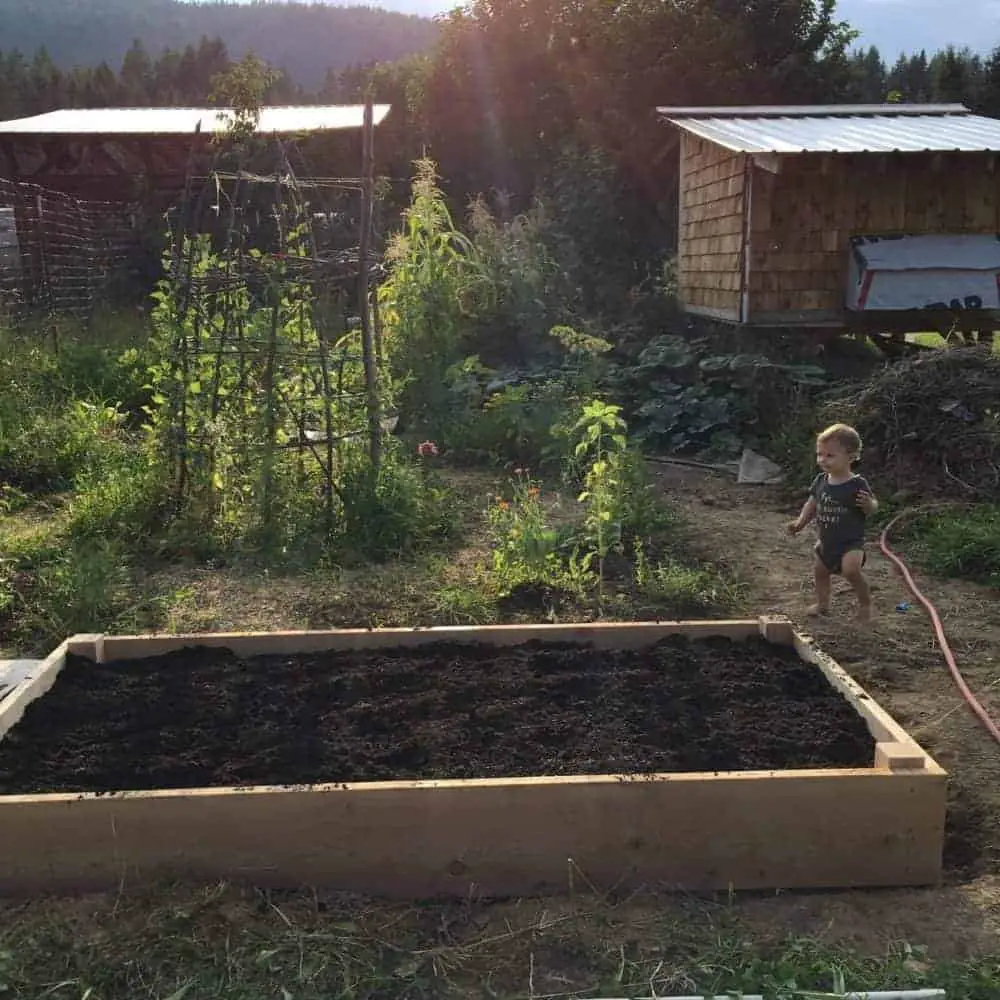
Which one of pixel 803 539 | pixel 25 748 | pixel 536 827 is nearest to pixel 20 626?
pixel 25 748

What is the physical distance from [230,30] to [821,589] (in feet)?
267

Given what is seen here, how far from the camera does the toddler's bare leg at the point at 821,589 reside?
13.9 ft

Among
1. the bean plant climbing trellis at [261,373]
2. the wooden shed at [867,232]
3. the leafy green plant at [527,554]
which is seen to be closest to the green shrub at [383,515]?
the bean plant climbing trellis at [261,373]

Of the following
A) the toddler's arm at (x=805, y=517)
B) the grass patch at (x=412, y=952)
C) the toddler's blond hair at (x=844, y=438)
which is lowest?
the grass patch at (x=412, y=952)

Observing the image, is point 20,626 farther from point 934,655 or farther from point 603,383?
point 603,383

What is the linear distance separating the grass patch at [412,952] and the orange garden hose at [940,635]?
4.38ft

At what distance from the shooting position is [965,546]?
507 cm

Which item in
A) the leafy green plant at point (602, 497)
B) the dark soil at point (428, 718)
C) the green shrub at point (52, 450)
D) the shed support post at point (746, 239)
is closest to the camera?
the dark soil at point (428, 718)

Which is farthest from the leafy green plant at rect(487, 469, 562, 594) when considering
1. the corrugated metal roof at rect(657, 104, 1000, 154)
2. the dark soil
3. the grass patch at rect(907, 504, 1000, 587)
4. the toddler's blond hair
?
the corrugated metal roof at rect(657, 104, 1000, 154)

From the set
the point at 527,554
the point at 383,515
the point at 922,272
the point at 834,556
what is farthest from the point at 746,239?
the point at 834,556

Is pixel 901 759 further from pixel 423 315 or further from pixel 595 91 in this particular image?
pixel 595 91

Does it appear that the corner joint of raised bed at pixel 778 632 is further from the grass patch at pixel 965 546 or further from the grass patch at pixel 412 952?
the grass patch at pixel 965 546

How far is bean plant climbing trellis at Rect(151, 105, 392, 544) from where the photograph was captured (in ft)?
17.1

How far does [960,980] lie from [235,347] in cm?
486
